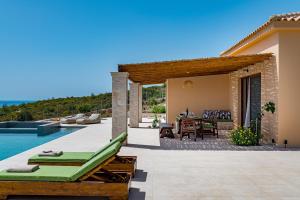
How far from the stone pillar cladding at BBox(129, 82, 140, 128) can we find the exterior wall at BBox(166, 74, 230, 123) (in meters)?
1.87

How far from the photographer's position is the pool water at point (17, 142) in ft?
34.2

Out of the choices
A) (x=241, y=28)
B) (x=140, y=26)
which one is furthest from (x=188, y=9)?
(x=140, y=26)

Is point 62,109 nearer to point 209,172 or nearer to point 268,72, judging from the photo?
point 268,72

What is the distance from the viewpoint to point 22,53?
202 feet

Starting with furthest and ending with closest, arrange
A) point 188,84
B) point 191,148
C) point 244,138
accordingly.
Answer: point 188,84 → point 244,138 → point 191,148

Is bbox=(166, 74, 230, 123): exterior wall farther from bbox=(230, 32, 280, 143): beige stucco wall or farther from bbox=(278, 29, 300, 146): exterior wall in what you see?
bbox=(278, 29, 300, 146): exterior wall

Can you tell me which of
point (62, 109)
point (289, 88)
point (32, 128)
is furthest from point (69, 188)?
point (62, 109)

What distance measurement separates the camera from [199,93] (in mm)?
16375

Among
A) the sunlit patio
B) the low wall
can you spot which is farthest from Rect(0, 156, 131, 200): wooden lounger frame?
the low wall

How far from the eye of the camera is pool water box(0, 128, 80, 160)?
34.2 ft

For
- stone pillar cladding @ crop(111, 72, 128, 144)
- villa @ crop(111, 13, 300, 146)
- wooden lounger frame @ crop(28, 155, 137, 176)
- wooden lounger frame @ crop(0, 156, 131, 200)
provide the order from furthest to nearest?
stone pillar cladding @ crop(111, 72, 128, 144), villa @ crop(111, 13, 300, 146), wooden lounger frame @ crop(28, 155, 137, 176), wooden lounger frame @ crop(0, 156, 131, 200)

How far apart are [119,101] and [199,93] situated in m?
7.00

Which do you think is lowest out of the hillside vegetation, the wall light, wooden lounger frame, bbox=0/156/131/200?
wooden lounger frame, bbox=0/156/131/200

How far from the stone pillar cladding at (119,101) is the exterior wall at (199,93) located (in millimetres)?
6311
